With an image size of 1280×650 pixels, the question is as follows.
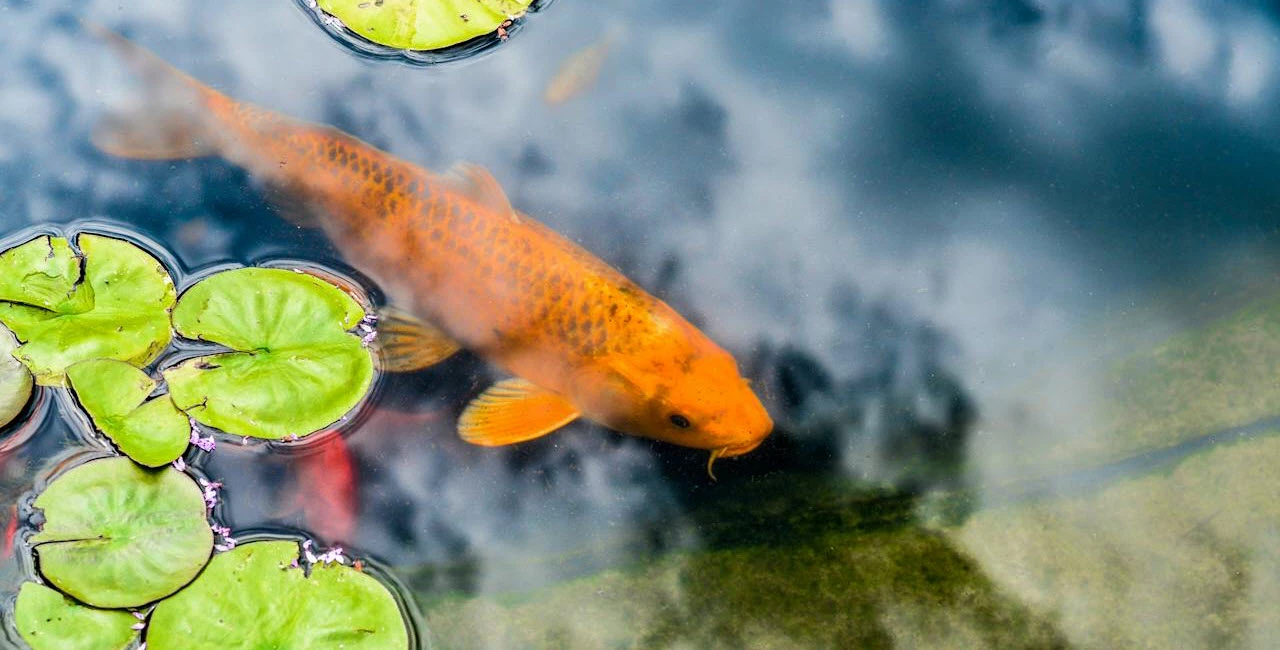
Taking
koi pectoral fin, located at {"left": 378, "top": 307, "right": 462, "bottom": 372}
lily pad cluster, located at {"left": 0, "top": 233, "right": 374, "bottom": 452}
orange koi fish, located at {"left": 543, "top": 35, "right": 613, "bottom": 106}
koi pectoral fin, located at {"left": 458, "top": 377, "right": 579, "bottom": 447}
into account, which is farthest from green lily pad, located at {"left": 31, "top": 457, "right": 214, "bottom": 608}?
orange koi fish, located at {"left": 543, "top": 35, "right": 613, "bottom": 106}

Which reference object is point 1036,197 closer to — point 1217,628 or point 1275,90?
point 1275,90

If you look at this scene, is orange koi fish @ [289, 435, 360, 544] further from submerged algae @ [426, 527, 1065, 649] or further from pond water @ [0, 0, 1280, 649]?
submerged algae @ [426, 527, 1065, 649]

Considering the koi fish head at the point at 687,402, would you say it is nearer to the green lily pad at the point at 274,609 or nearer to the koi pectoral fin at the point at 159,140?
the green lily pad at the point at 274,609

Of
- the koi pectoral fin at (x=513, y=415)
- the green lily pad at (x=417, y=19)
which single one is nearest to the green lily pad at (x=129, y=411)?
the koi pectoral fin at (x=513, y=415)

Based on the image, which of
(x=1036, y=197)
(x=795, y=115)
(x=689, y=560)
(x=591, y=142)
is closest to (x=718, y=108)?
(x=795, y=115)

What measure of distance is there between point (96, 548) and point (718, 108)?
2.57 meters

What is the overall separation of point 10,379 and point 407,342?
46.2 inches

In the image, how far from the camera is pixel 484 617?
9.87 ft

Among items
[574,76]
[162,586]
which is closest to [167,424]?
[162,586]

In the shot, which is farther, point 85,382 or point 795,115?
point 795,115

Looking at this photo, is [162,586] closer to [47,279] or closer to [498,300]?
[47,279]

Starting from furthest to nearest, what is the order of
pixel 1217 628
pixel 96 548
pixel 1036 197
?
pixel 1036 197, pixel 1217 628, pixel 96 548

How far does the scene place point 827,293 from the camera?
336cm

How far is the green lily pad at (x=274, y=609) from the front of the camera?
8.59ft
